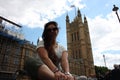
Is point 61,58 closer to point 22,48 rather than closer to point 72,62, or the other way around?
point 22,48

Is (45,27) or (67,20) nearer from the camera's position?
(45,27)

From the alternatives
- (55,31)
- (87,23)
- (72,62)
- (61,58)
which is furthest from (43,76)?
(87,23)

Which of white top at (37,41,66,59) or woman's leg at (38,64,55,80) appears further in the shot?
white top at (37,41,66,59)

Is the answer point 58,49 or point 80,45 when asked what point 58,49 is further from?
point 80,45

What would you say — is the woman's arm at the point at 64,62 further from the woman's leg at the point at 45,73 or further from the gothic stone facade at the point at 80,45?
the gothic stone facade at the point at 80,45

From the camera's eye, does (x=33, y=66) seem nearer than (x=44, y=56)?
Yes

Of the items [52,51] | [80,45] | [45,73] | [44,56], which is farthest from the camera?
[80,45]

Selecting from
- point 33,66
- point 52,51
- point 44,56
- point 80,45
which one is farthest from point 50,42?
point 80,45

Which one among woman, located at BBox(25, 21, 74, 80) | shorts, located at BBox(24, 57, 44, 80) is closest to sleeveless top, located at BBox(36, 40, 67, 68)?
woman, located at BBox(25, 21, 74, 80)

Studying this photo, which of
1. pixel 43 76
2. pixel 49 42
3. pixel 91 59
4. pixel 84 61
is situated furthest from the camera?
pixel 91 59

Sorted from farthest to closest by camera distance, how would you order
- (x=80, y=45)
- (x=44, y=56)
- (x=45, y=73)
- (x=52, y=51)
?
(x=80, y=45)
(x=52, y=51)
(x=44, y=56)
(x=45, y=73)

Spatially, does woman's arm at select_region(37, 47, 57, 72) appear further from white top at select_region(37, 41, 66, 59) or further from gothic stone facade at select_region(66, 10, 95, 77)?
gothic stone facade at select_region(66, 10, 95, 77)

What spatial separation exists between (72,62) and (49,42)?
59151 mm

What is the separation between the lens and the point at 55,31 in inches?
79.7
